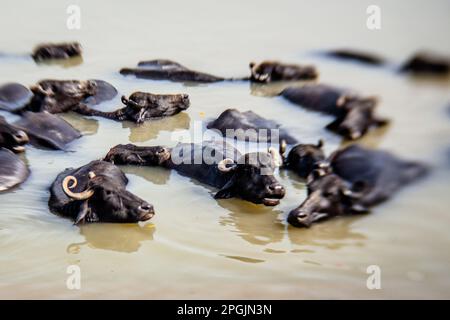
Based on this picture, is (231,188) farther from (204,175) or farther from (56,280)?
(56,280)

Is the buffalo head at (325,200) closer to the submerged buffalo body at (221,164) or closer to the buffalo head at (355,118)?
the submerged buffalo body at (221,164)

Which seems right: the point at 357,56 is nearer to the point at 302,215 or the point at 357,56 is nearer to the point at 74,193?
the point at 302,215

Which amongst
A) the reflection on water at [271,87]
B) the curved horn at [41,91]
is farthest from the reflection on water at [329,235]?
the curved horn at [41,91]

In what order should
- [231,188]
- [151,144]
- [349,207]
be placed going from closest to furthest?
[349,207]
[231,188]
[151,144]

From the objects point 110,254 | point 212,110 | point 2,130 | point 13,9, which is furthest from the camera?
point 13,9

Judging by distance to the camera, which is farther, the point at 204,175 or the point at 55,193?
the point at 204,175

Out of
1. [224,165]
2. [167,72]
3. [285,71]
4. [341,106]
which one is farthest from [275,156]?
[167,72]

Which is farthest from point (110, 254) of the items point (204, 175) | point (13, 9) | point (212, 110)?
point (13, 9)
